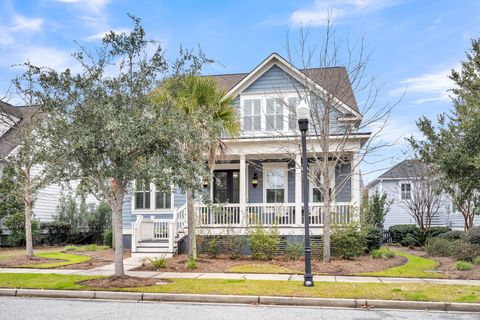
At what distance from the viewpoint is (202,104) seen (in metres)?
15.5

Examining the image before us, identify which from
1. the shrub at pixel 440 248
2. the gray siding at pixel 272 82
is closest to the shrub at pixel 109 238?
the gray siding at pixel 272 82

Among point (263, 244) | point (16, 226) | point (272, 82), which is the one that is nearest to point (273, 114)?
point (272, 82)

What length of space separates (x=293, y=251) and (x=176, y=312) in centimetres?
858

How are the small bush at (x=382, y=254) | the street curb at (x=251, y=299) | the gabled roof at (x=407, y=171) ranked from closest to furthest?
the street curb at (x=251, y=299) → the small bush at (x=382, y=254) → the gabled roof at (x=407, y=171)

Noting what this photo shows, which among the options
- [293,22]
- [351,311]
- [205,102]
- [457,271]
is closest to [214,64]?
[205,102]

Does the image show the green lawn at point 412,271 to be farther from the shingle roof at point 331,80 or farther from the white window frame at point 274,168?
the white window frame at point 274,168

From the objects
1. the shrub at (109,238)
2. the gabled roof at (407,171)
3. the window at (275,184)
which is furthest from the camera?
the gabled roof at (407,171)

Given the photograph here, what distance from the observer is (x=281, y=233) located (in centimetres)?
1842

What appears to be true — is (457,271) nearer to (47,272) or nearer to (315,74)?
(315,74)

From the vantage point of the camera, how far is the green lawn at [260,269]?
1397 centimetres

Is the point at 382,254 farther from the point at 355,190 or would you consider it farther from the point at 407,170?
the point at 407,170

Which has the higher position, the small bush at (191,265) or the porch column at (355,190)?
the porch column at (355,190)

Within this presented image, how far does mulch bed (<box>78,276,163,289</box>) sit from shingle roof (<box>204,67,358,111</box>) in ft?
27.1

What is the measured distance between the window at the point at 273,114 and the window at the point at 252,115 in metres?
0.38
